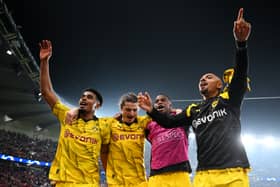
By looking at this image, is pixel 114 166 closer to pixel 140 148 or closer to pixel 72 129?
pixel 140 148

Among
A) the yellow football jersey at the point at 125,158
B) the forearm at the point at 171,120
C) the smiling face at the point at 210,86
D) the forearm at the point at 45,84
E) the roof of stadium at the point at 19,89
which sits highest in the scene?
the roof of stadium at the point at 19,89

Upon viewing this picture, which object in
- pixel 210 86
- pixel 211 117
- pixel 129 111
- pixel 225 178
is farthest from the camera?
pixel 129 111

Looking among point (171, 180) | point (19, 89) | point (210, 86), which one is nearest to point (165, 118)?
point (210, 86)

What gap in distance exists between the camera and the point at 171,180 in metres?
4.18

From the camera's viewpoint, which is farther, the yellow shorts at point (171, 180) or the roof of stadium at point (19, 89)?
the roof of stadium at point (19, 89)

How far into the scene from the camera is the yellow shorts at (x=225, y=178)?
9.80 feet

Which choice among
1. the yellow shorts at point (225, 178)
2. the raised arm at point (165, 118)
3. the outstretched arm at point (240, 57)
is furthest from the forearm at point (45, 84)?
the outstretched arm at point (240, 57)

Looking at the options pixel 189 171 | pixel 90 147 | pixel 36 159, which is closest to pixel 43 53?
pixel 90 147

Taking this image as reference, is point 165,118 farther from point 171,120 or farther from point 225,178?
point 225,178

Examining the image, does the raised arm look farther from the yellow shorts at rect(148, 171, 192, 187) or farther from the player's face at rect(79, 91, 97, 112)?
the yellow shorts at rect(148, 171, 192, 187)

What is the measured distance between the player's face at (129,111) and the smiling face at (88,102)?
41 cm

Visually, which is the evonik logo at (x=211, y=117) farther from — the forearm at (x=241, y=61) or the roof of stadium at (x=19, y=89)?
the roof of stadium at (x=19, y=89)

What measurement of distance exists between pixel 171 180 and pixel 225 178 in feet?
4.11

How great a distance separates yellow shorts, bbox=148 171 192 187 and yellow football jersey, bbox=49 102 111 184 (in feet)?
2.42
